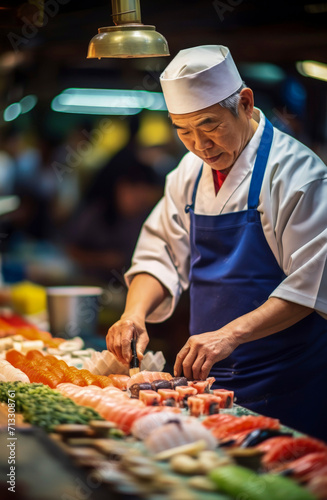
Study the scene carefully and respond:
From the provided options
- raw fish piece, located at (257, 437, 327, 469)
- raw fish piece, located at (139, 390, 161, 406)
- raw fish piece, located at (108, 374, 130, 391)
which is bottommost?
raw fish piece, located at (108, 374, 130, 391)

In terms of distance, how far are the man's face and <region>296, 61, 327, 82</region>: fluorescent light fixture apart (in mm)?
1147

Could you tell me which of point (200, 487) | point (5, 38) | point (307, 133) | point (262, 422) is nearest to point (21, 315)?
point (5, 38)

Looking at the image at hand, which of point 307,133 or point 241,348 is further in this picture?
point 307,133

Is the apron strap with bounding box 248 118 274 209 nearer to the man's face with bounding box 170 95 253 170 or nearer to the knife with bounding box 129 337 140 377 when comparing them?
the man's face with bounding box 170 95 253 170

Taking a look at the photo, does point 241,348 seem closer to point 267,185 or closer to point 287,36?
point 267,185

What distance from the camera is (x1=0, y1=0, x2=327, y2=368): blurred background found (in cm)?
340

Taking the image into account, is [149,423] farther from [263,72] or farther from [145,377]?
[263,72]

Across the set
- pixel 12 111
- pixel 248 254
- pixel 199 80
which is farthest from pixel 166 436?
pixel 12 111

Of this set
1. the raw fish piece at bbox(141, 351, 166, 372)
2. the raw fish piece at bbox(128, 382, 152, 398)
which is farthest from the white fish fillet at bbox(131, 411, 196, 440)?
the raw fish piece at bbox(141, 351, 166, 372)

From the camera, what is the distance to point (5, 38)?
363 centimetres

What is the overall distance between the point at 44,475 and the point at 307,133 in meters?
3.16

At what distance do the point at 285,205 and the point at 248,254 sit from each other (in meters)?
0.26

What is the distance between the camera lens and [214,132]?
263 centimetres

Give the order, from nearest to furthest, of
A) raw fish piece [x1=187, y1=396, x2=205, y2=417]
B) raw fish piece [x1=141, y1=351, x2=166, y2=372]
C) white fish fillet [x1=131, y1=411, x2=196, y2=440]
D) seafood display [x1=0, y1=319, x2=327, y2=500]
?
seafood display [x1=0, y1=319, x2=327, y2=500]
white fish fillet [x1=131, y1=411, x2=196, y2=440]
raw fish piece [x1=187, y1=396, x2=205, y2=417]
raw fish piece [x1=141, y1=351, x2=166, y2=372]
